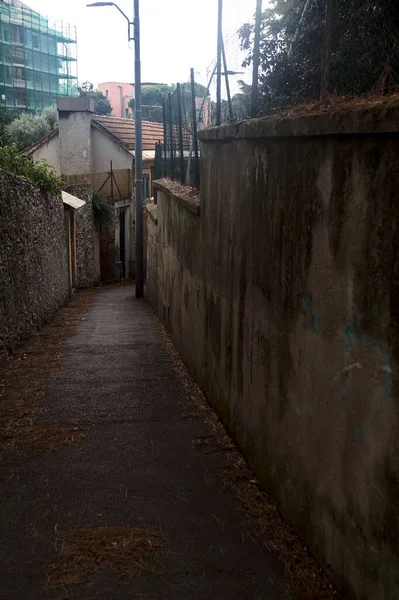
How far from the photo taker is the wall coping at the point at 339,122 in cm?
264

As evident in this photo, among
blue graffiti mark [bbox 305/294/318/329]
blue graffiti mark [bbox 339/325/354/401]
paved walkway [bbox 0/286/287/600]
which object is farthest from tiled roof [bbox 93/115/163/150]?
blue graffiti mark [bbox 339/325/354/401]

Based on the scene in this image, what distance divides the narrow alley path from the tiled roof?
2250cm

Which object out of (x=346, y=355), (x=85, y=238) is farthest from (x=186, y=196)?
(x=85, y=238)

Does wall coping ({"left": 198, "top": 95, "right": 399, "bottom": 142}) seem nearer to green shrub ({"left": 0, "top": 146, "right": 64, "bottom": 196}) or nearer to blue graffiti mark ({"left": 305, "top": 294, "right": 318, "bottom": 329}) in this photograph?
blue graffiti mark ({"left": 305, "top": 294, "right": 318, "bottom": 329})

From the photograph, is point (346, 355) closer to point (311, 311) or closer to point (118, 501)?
point (311, 311)

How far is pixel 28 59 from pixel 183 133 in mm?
39952

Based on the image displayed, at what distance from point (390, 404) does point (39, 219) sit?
10.9 metres

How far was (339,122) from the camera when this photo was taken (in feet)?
10.1

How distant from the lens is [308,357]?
3545 millimetres

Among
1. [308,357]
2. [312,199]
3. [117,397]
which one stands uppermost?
[312,199]

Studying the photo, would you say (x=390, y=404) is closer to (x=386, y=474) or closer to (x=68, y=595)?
(x=386, y=474)

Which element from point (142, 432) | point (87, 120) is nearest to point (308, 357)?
point (142, 432)

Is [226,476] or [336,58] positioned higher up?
[336,58]

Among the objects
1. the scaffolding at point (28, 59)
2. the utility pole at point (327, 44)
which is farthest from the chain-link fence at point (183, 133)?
the scaffolding at point (28, 59)
